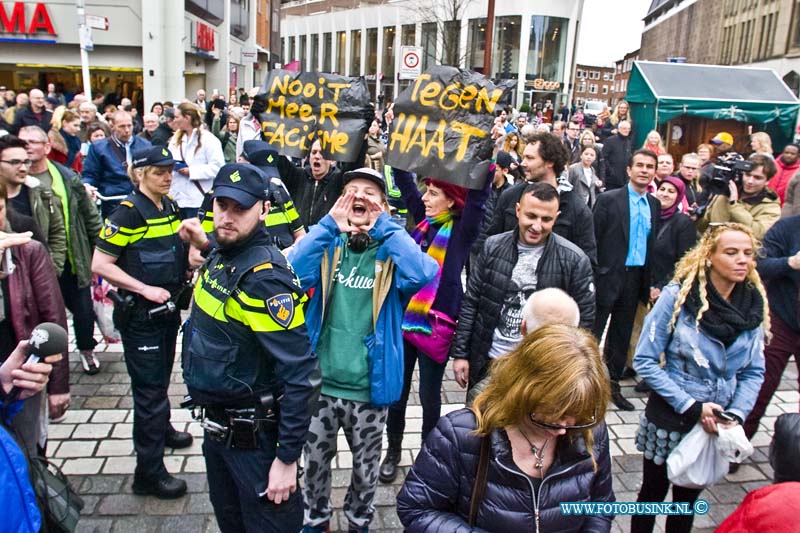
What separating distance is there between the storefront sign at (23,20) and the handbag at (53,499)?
2321 cm

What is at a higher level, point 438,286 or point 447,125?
point 447,125

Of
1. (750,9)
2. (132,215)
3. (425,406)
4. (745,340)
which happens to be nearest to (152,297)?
(132,215)

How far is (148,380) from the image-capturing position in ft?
12.9

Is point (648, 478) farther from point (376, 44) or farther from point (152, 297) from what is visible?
point (376, 44)

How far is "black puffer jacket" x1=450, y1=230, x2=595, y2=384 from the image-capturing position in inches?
150

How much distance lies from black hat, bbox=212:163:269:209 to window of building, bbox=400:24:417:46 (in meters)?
54.7

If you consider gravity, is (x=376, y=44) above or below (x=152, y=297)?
above

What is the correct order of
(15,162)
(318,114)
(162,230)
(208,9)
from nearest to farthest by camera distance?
(162,230) < (15,162) < (318,114) < (208,9)

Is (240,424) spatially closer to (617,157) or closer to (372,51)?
(617,157)

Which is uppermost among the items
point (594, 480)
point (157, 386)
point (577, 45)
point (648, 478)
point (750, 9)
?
point (750, 9)

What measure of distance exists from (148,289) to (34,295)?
25.3 inches

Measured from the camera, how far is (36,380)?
8.23 feet

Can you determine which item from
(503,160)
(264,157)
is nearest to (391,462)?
(264,157)

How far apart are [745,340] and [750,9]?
56.9m
